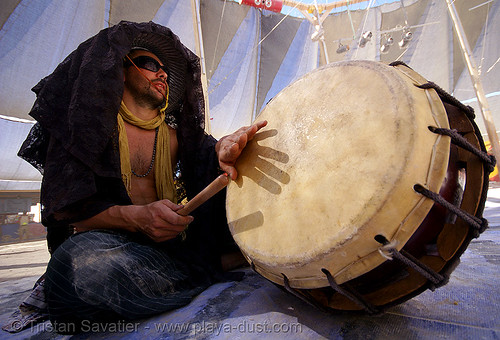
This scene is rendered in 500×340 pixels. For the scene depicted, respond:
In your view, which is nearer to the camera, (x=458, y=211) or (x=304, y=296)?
(x=458, y=211)

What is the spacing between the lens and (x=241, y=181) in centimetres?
94

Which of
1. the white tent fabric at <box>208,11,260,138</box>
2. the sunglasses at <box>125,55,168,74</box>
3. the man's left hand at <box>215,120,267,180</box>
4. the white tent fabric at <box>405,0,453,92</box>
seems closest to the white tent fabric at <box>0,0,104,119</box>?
the white tent fabric at <box>208,11,260,138</box>

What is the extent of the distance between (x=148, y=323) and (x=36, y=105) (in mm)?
1032

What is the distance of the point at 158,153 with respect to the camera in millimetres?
1584

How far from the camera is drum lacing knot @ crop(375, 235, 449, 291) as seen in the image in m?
0.59

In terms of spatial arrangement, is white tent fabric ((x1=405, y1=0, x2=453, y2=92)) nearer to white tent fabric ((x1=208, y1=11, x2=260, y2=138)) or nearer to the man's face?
white tent fabric ((x1=208, y1=11, x2=260, y2=138))

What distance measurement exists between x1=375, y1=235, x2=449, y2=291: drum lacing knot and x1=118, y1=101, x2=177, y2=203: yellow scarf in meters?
1.18

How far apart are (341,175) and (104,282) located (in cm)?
82

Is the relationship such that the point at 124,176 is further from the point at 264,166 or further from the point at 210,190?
the point at 264,166

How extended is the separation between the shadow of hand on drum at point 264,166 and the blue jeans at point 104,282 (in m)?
0.49

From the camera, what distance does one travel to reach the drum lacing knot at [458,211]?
588 millimetres

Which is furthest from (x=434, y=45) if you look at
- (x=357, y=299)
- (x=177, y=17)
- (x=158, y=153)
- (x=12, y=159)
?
(x=12, y=159)

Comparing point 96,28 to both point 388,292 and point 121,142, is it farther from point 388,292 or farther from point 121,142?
point 388,292

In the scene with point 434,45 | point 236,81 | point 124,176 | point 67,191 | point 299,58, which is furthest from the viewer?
point 299,58
